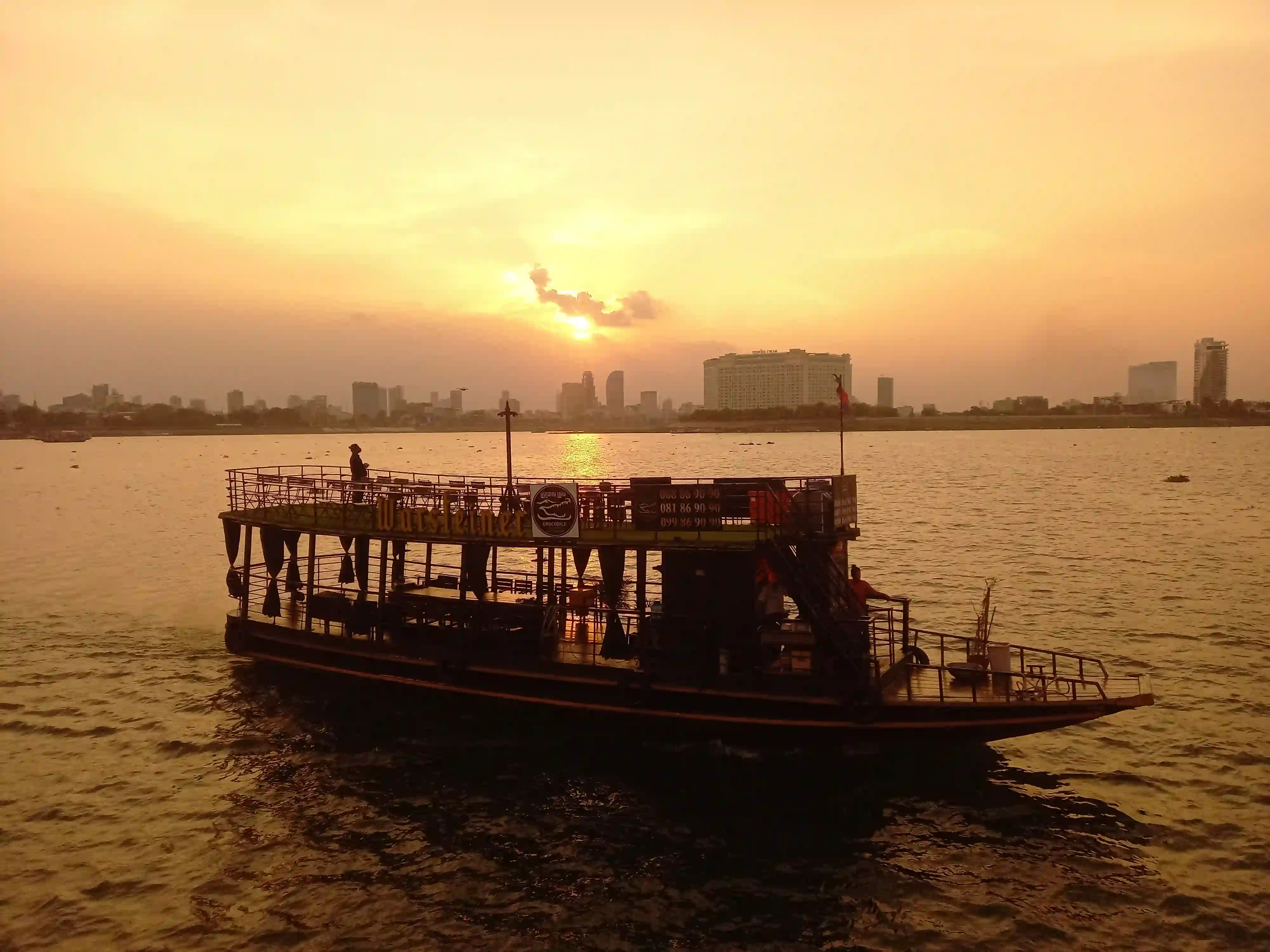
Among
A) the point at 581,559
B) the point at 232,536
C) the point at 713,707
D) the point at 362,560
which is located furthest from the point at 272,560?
the point at 713,707

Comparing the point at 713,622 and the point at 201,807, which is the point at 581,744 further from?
the point at 201,807

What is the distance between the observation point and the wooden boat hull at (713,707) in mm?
16828

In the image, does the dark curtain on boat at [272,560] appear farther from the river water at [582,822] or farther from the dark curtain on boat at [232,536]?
the river water at [582,822]

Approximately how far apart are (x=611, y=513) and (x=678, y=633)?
3.29 meters

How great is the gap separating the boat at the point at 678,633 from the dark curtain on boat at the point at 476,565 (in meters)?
0.07

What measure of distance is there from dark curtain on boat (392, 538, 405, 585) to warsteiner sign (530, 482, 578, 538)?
726 cm

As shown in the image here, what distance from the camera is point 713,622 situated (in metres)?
18.5

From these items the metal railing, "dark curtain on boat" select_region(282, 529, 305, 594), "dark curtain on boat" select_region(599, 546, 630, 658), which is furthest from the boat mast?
the metal railing

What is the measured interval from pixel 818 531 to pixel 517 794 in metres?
8.64

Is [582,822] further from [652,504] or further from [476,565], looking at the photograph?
[476,565]

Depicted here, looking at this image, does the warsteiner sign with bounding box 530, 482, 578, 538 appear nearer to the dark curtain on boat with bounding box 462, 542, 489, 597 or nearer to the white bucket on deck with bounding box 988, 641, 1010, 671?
the dark curtain on boat with bounding box 462, 542, 489, 597

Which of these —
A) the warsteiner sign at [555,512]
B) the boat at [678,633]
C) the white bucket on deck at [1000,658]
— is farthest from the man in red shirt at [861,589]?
the warsteiner sign at [555,512]

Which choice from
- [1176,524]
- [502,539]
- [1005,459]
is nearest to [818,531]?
[502,539]

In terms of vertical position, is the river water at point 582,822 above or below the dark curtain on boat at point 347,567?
below
